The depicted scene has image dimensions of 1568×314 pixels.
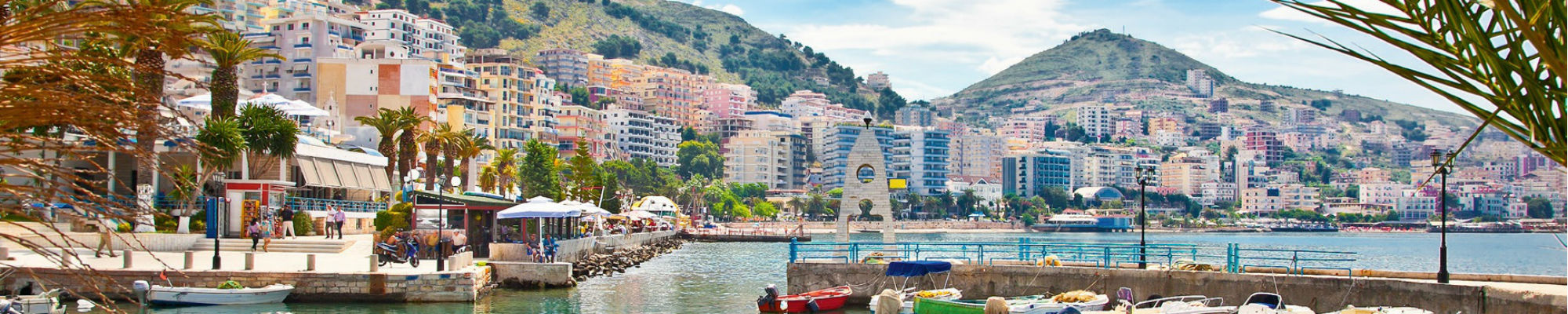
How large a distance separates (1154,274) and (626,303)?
13810 millimetres

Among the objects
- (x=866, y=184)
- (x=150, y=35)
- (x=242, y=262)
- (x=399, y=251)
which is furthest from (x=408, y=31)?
(x=150, y=35)

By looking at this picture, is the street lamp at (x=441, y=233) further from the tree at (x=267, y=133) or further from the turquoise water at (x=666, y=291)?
the tree at (x=267, y=133)

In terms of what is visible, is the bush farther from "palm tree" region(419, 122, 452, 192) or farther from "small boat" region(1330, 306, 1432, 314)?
"small boat" region(1330, 306, 1432, 314)

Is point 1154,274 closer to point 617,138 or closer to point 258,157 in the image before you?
point 258,157

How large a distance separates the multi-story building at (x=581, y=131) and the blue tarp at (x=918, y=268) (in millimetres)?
129414

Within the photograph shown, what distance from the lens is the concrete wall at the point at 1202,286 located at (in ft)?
75.6

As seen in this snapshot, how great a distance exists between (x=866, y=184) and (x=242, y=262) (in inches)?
640

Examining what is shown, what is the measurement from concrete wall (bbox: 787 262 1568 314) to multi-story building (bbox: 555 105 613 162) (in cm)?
12815

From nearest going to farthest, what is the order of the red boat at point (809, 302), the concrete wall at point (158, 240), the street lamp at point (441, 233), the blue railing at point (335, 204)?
the red boat at point (809, 302) → the street lamp at point (441, 233) → the concrete wall at point (158, 240) → the blue railing at point (335, 204)

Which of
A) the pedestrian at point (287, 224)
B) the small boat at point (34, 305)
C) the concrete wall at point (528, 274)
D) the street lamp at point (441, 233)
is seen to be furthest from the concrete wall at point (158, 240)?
the small boat at point (34, 305)

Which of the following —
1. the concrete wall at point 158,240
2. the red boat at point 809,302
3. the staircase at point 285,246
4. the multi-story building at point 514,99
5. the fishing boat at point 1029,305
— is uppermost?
the multi-story building at point 514,99

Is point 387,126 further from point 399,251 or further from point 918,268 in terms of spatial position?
point 918,268

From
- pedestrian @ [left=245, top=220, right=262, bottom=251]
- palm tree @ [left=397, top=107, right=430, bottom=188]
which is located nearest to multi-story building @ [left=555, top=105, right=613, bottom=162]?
palm tree @ [left=397, top=107, right=430, bottom=188]

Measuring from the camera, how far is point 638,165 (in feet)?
543
